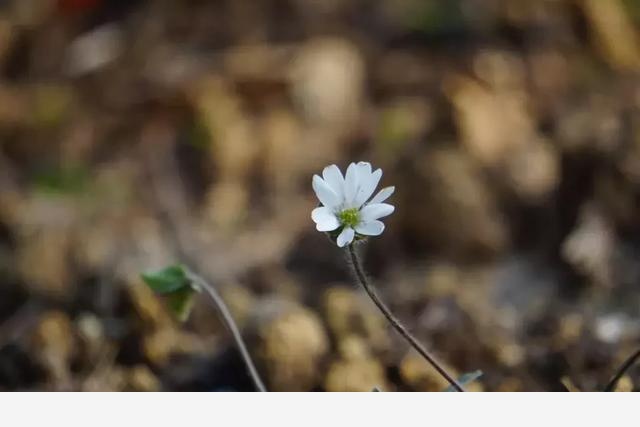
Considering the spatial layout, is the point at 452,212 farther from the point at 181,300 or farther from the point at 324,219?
the point at 324,219

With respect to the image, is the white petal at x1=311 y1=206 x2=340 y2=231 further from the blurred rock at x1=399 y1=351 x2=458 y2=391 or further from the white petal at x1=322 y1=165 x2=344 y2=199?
the blurred rock at x1=399 y1=351 x2=458 y2=391

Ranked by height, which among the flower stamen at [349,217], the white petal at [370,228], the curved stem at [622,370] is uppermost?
the flower stamen at [349,217]

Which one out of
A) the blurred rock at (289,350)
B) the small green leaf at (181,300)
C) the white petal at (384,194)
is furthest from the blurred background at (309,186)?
the white petal at (384,194)

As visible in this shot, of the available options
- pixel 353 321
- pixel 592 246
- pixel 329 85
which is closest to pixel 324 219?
pixel 353 321

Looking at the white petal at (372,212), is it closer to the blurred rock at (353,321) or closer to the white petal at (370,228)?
the white petal at (370,228)

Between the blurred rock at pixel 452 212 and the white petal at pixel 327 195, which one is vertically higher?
the blurred rock at pixel 452 212
